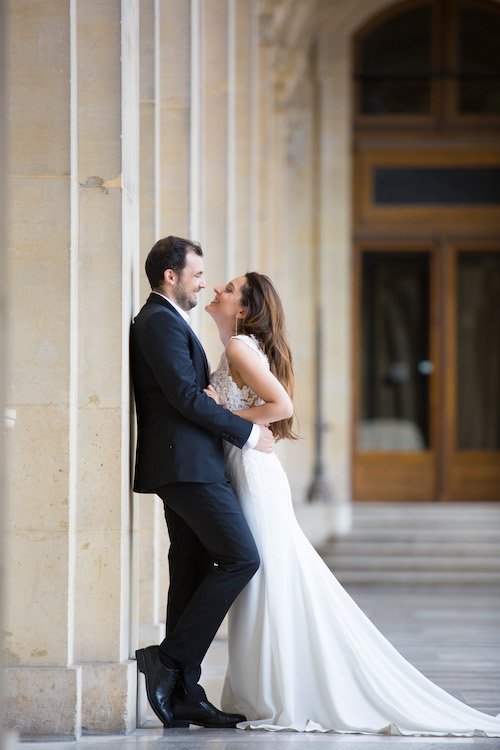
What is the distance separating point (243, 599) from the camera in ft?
13.2

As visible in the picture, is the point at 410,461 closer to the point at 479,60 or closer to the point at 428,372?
the point at 428,372

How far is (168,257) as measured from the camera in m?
4.04

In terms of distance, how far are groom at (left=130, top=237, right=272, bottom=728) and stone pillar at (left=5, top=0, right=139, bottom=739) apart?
0.10 meters

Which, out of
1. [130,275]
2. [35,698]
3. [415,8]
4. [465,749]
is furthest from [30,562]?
[415,8]

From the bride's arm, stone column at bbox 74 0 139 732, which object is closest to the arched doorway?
the bride's arm

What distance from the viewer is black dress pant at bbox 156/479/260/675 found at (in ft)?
12.7

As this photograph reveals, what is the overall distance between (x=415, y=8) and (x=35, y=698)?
991cm

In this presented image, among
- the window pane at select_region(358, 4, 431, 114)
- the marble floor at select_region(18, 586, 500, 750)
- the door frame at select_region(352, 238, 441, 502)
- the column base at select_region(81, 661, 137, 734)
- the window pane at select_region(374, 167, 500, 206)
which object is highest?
the window pane at select_region(358, 4, 431, 114)

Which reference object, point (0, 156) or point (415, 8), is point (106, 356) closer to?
point (0, 156)

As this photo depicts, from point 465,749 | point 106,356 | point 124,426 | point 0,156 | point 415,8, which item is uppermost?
point 415,8

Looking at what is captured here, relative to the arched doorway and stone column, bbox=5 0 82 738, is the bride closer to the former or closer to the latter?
stone column, bbox=5 0 82 738

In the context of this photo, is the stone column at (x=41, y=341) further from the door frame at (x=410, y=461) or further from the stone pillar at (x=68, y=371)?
the door frame at (x=410, y=461)

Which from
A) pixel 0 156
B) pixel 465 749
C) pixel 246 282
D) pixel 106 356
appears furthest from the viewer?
pixel 246 282

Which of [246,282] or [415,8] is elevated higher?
[415,8]
